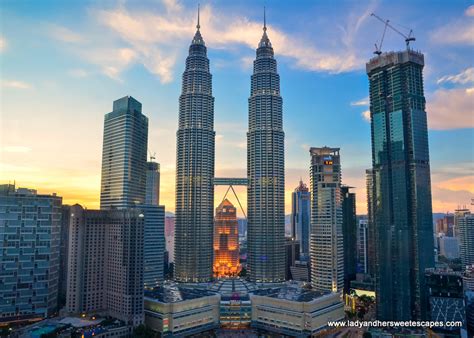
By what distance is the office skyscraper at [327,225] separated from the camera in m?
166

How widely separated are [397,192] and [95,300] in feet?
402

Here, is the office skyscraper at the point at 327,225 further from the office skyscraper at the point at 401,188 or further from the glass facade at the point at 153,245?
the glass facade at the point at 153,245

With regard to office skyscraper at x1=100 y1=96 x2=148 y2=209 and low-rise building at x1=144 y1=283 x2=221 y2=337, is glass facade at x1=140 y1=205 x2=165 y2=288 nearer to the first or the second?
office skyscraper at x1=100 y1=96 x2=148 y2=209

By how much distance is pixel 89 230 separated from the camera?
14438 cm

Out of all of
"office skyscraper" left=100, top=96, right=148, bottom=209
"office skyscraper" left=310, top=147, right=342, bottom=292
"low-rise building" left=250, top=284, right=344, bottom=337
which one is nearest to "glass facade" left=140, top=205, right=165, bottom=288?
"office skyscraper" left=100, top=96, right=148, bottom=209

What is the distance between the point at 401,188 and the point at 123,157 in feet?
391

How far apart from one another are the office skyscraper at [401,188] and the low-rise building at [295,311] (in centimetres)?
2373

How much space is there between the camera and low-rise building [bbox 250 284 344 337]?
133m

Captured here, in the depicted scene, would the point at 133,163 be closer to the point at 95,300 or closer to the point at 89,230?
the point at 89,230

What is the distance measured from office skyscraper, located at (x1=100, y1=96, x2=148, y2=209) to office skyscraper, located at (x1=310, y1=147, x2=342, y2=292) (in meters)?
81.9

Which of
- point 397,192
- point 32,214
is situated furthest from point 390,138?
point 32,214

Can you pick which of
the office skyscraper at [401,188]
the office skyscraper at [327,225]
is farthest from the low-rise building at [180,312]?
the office skyscraper at [401,188]

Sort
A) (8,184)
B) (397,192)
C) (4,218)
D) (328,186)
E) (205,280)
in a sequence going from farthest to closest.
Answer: (205,280)
(328,186)
(397,192)
(8,184)
(4,218)

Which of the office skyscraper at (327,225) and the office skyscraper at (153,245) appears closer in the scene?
the office skyscraper at (327,225)
